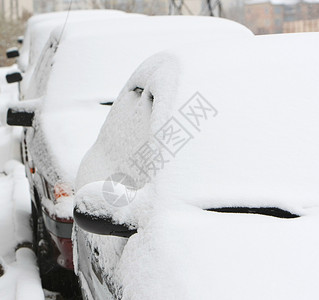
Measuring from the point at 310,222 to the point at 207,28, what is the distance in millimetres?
3706

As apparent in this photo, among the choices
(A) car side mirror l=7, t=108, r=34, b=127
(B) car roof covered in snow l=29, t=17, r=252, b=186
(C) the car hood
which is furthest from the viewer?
(A) car side mirror l=7, t=108, r=34, b=127

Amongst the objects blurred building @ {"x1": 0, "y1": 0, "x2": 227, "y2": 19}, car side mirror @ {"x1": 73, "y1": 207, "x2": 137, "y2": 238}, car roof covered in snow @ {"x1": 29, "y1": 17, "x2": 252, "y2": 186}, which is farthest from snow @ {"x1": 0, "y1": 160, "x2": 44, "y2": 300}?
blurred building @ {"x1": 0, "y1": 0, "x2": 227, "y2": 19}

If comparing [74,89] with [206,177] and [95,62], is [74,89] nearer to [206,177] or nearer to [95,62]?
[95,62]

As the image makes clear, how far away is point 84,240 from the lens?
3.05m

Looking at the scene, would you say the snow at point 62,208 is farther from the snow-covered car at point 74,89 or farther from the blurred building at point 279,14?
the blurred building at point 279,14

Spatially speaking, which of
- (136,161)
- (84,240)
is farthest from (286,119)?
(84,240)

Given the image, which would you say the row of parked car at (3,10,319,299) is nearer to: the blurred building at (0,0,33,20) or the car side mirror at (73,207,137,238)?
the car side mirror at (73,207,137,238)

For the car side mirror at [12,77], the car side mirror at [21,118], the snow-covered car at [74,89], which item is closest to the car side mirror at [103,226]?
the snow-covered car at [74,89]

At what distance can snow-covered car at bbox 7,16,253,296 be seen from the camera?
423cm

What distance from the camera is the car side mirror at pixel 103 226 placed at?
2348mm

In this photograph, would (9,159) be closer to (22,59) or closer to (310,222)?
(22,59)

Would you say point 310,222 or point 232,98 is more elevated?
point 232,98

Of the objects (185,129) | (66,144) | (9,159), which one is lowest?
(9,159)

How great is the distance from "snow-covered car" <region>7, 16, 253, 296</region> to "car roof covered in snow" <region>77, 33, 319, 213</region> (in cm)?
120
